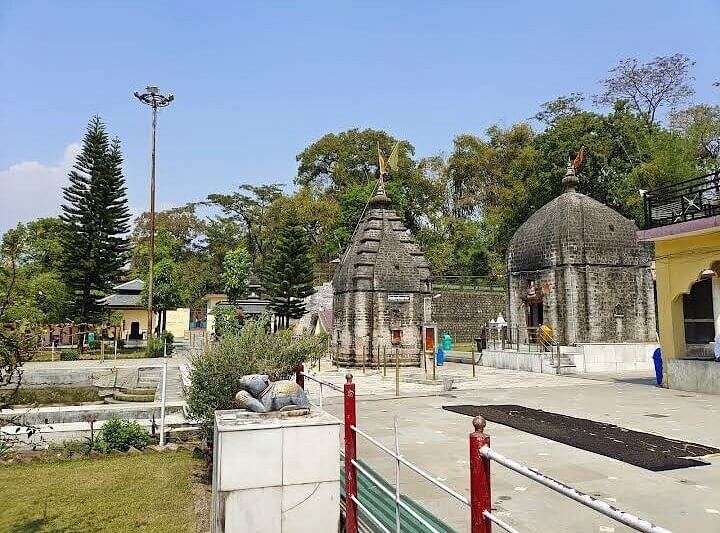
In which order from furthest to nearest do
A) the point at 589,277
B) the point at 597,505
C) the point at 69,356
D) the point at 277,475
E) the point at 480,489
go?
the point at 69,356
the point at 589,277
the point at 277,475
the point at 480,489
the point at 597,505

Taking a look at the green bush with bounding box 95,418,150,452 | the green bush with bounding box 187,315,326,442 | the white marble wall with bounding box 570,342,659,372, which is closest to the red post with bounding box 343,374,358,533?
the green bush with bounding box 187,315,326,442

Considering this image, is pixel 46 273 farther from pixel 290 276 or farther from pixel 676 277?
pixel 676 277

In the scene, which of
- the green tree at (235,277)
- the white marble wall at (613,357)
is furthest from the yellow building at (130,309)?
the white marble wall at (613,357)

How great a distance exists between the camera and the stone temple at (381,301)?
2273 cm

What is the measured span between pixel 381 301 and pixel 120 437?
49.8 feet

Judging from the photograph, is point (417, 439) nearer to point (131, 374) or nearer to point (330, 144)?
point (131, 374)

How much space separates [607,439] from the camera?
7.46m

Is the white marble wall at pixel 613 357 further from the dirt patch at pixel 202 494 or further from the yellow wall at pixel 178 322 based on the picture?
the yellow wall at pixel 178 322

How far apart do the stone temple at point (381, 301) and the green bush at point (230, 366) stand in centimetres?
1526

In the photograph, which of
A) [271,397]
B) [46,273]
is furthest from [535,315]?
[46,273]

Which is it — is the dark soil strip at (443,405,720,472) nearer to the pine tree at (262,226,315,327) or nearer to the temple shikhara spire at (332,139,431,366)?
the temple shikhara spire at (332,139,431,366)

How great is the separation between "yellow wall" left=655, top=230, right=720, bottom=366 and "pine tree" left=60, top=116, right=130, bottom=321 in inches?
1030

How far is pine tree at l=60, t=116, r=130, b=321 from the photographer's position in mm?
29500

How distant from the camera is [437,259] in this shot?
130ft
